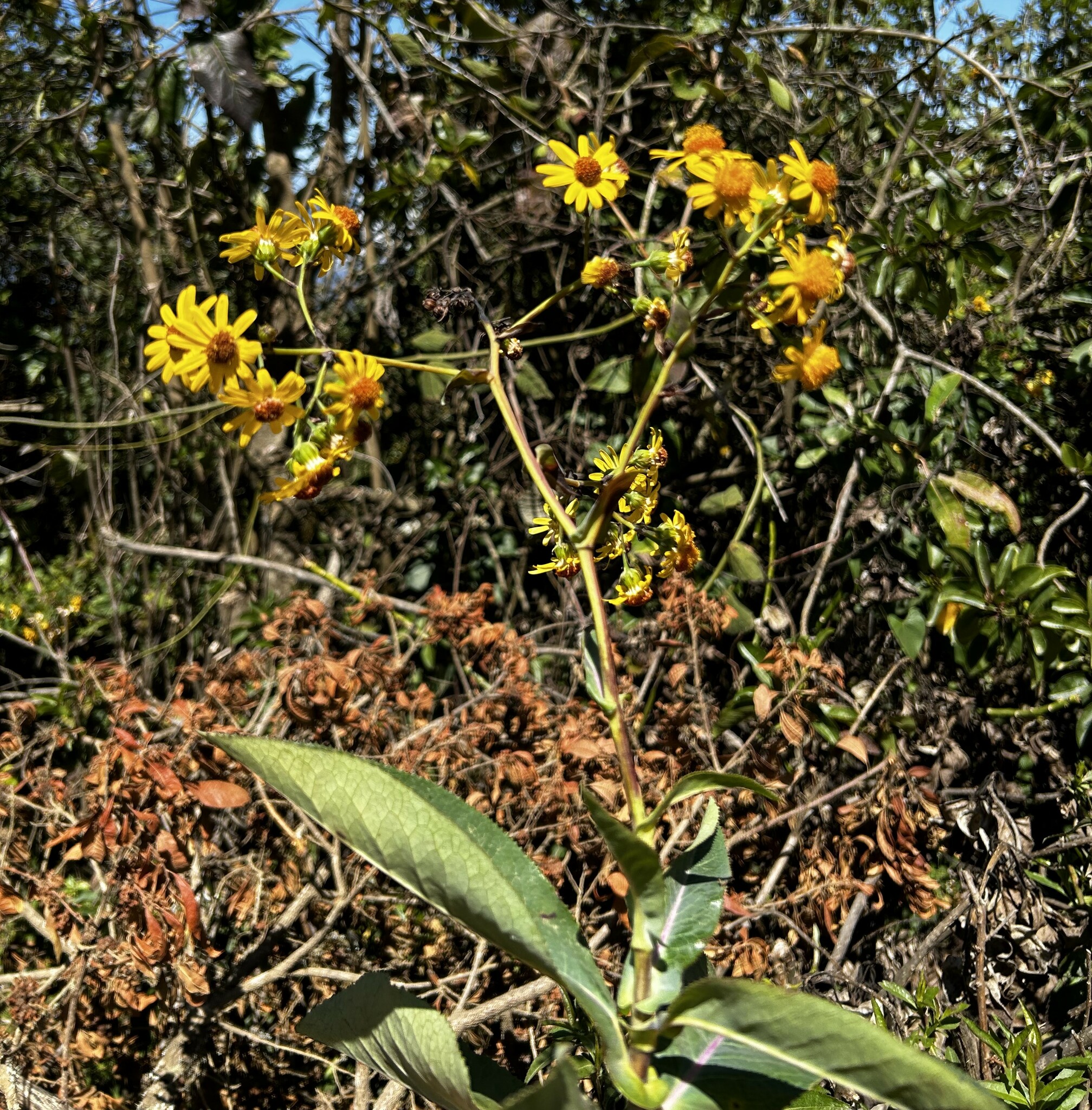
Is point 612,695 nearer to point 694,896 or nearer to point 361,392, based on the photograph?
point 694,896

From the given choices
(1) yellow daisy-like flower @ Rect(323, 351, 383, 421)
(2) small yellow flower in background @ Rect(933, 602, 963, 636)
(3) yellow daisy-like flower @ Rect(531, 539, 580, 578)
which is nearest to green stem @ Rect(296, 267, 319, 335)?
(1) yellow daisy-like flower @ Rect(323, 351, 383, 421)

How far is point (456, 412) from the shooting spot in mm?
2797

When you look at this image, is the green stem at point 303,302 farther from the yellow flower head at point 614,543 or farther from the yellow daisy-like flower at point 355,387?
the yellow flower head at point 614,543

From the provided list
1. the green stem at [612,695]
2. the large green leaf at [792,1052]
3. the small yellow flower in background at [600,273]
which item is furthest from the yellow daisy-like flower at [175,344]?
the large green leaf at [792,1052]

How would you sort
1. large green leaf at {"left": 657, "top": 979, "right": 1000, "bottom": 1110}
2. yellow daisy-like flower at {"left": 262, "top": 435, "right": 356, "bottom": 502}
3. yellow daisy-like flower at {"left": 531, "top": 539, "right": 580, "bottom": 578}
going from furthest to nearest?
1. yellow daisy-like flower at {"left": 262, "top": 435, "right": 356, "bottom": 502}
2. yellow daisy-like flower at {"left": 531, "top": 539, "right": 580, "bottom": 578}
3. large green leaf at {"left": 657, "top": 979, "right": 1000, "bottom": 1110}

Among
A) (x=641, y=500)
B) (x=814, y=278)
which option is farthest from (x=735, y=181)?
(x=641, y=500)

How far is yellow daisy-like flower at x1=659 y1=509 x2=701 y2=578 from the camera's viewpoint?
3.25 ft

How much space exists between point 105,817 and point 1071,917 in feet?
4.93

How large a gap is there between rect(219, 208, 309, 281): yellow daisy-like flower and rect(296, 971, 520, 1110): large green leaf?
0.89 m

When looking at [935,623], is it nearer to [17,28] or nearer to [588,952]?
[588,952]

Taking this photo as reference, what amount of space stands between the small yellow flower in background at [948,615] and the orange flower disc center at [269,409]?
1.26 metres

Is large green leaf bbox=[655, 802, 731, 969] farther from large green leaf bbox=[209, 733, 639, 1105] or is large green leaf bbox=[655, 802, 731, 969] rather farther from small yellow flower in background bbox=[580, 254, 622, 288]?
small yellow flower in background bbox=[580, 254, 622, 288]

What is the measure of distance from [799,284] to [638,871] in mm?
573

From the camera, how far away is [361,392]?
1.17m
